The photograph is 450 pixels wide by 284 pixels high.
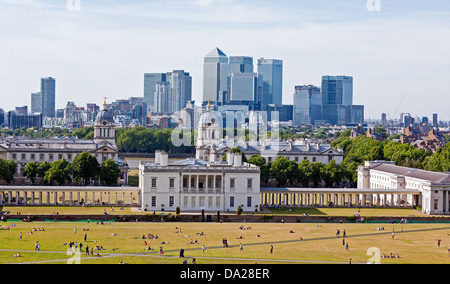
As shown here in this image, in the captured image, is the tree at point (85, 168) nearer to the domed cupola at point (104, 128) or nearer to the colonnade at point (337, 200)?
the colonnade at point (337, 200)

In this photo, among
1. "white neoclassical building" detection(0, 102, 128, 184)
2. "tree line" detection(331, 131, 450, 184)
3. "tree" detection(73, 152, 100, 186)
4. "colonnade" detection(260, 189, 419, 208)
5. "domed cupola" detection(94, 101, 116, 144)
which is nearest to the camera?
"colonnade" detection(260, 189, 419, 208)

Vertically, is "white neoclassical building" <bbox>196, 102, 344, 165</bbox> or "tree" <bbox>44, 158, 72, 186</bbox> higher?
"white neoclassical building" <bbox>196, 102, 344, 165</bbox>

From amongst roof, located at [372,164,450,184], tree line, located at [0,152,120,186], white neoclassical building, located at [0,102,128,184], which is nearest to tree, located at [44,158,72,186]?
tree line, located at [0,152,120,186]

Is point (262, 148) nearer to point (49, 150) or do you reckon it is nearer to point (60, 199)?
point (49, 150)

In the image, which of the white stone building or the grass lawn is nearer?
the grass lawn

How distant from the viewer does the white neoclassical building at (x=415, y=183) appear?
84.8 meters

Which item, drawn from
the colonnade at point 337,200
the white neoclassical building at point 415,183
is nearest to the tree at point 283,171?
the colonnade at point 337,200

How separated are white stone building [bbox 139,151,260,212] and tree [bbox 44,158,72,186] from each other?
694 inches

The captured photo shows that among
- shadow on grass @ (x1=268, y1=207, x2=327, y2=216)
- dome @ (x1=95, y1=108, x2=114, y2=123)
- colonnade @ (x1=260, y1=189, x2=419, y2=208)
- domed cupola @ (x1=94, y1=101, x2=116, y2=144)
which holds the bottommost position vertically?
shadow on grass @ (x1=268, y1=207, x2=327, y2=216)

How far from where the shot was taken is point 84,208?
268 ft

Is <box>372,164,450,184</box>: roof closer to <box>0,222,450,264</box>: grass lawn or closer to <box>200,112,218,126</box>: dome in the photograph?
<box>0,222,450,264</box>: grass lawn

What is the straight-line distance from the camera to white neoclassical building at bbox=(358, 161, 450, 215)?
8481 centimetres
